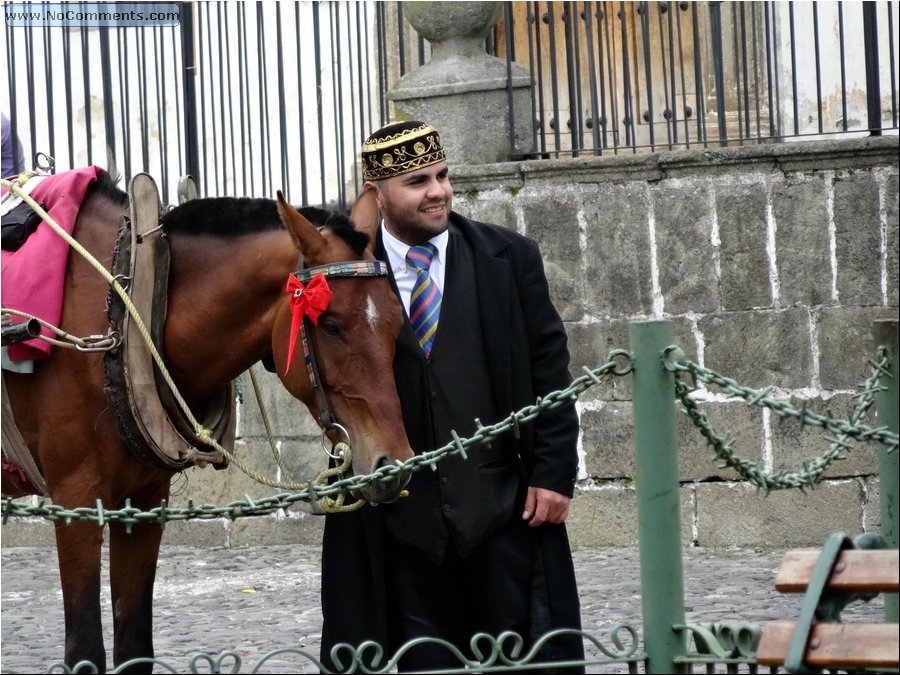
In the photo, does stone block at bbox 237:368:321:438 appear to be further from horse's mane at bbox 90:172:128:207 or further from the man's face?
the man's face

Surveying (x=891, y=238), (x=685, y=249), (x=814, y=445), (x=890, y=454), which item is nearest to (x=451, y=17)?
(x=685, y=249)

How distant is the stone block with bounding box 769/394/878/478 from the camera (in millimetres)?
6754

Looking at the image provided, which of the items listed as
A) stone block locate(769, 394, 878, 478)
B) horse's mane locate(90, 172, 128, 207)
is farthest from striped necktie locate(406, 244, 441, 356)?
stone block locate(769, 394, 878, 478)

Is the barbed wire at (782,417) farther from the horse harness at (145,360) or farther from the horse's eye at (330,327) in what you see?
the horse harness at (145,360)

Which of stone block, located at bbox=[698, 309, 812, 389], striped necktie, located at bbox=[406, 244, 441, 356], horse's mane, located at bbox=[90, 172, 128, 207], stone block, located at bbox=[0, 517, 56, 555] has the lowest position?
stone block, located at bbox=[0, 517, 56, 555]

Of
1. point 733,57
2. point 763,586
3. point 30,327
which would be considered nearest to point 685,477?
point 763,586

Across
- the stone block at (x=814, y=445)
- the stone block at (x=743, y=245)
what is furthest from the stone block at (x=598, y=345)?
the stone block at (x=814, y=445)

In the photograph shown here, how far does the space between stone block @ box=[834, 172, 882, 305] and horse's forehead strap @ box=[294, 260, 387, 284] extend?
3679 mm

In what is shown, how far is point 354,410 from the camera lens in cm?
375

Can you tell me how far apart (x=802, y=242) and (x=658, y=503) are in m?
4.19

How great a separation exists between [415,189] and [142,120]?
441cm

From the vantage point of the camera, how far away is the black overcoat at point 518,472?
3838 mm

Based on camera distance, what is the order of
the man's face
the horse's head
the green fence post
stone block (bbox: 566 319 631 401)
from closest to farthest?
1. the green fence post
2. the horse's head
3. the man's face
4. stone block (bbox: 566 319 631 401)

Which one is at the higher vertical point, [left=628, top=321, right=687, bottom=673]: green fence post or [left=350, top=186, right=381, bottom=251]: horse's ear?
[left=350, top=186, right=381, bottom=251]: horse's ear
